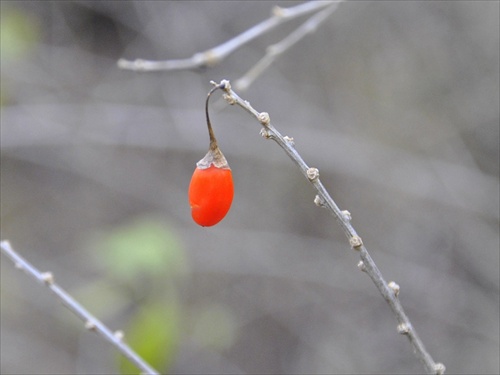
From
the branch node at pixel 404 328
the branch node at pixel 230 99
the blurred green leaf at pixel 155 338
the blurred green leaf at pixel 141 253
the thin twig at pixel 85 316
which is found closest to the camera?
the branch node at pixel 230 99

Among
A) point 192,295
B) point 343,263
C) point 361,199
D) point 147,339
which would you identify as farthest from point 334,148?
point 147,339

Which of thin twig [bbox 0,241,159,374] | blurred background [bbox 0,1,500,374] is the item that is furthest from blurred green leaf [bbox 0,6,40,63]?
thin twig [bbox 0,241,159,374]

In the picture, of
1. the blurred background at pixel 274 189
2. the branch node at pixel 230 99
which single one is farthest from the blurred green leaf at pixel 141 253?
the branch node at pixel 230 99

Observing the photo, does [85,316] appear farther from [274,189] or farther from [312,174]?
[274,189]

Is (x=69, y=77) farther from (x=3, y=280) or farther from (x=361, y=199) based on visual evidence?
(x=361, y=199)

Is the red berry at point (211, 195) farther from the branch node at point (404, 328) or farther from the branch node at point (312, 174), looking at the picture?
the branch node at point (404, 328)

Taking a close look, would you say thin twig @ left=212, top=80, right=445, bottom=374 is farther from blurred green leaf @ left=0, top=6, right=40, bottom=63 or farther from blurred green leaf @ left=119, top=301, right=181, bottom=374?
blurred green leaf @ left=0, top=6, right=40, bottom=63
